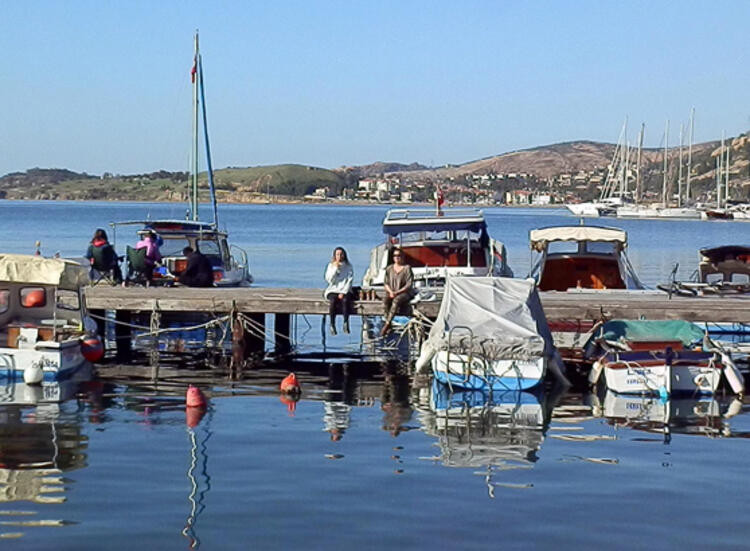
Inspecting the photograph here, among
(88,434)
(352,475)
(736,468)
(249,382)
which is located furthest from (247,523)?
(249,382)

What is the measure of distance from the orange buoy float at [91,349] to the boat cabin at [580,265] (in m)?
12.2

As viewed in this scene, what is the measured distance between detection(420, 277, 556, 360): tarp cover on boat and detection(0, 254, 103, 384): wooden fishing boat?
20.9ft

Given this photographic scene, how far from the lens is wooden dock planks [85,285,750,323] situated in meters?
24.0

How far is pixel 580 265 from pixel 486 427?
44.0ft

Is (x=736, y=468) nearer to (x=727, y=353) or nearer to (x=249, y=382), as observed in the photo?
(x=727, y=353)

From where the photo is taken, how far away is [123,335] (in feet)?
92.7

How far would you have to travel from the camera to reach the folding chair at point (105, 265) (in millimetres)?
28078

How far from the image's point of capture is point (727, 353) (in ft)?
74.5

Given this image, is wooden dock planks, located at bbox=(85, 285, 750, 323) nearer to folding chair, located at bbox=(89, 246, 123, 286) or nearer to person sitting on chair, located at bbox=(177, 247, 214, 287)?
folding chair, located at bbox=(89, 246, 123, 286)

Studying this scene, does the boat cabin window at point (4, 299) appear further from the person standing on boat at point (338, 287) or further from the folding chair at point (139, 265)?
the folding chair at point (139, 265)

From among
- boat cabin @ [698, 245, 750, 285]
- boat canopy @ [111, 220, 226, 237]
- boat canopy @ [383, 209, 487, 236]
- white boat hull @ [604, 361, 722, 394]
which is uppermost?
boat canopy @ [383, 209, 487, 236]

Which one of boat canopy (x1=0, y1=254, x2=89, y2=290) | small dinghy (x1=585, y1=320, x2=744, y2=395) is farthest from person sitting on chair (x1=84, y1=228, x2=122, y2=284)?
small dinghy (x1=585, y1=320, x2=744, y2=395)

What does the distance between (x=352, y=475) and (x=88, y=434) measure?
4.52 meters

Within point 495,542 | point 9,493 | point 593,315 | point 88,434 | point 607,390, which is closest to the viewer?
point 495,542
